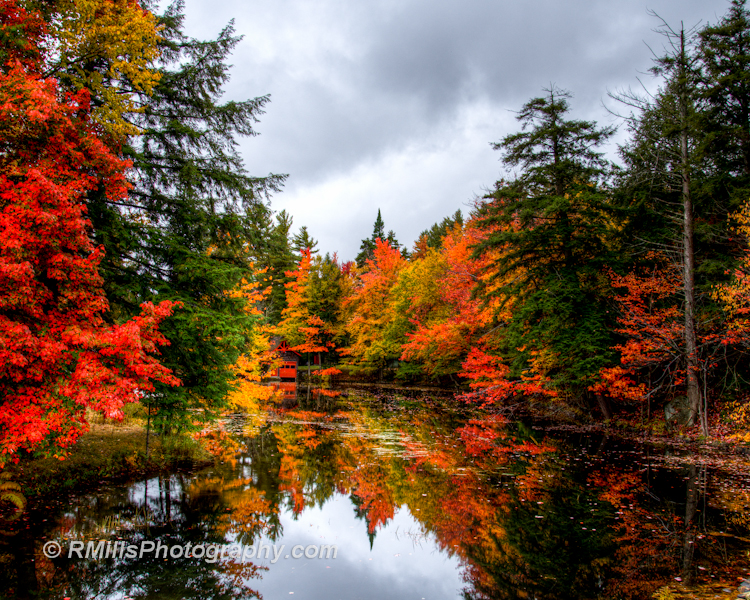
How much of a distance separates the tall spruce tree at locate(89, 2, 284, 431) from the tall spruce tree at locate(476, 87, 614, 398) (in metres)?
10.1

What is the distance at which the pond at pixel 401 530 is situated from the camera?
498 cm

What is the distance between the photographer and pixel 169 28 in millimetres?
9922

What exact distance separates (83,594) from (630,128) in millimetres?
18638

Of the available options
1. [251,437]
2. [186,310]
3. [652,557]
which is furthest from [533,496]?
[251,437]

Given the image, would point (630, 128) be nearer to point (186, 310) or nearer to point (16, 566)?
point (186, 310)

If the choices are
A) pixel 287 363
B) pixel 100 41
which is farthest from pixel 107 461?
pixel 287 363

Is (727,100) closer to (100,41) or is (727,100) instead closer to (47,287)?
(100,41)

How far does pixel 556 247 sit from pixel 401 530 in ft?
42.4

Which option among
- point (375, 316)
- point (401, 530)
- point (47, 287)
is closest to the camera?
point (47, 287)

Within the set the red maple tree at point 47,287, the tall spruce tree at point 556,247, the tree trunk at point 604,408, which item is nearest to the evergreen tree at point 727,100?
the tall spruce tree at point 556,247

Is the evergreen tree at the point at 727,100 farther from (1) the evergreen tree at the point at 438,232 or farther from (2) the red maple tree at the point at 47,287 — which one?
(1) the evergreen tree at the point at 438,232

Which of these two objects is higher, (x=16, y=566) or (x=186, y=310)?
(x=186, y=310)

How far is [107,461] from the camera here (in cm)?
937

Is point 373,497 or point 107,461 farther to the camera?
point 107,461
